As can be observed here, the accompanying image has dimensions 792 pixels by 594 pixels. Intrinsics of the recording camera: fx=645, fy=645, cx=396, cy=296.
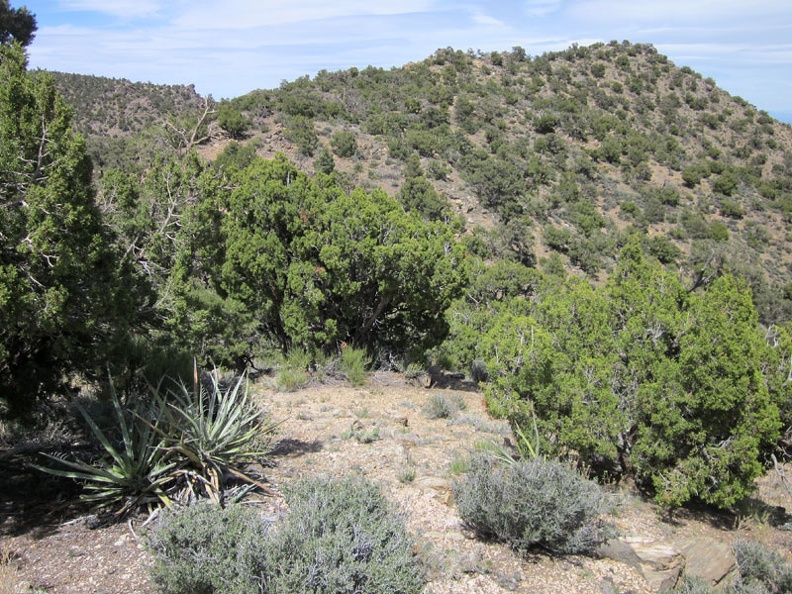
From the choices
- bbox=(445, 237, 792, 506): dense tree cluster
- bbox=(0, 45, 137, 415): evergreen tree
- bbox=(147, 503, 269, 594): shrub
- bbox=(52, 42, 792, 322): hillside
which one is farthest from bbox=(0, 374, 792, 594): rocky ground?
bbox=(52, 42, 792, 322): hillside

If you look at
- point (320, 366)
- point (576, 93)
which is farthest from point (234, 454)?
point (576, 93)

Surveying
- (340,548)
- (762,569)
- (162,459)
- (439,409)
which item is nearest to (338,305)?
(439,409)

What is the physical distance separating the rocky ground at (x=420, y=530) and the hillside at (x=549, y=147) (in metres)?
23.5

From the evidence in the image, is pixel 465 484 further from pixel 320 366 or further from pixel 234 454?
pixel 320 366

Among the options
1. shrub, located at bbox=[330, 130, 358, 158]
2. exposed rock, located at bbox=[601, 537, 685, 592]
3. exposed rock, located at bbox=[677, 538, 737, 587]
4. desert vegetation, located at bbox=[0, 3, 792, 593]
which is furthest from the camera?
shrub, located at bbox=[330, 130, 358, 158]

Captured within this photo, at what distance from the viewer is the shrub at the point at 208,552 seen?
362 centimetres

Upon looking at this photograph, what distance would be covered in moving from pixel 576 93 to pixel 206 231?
5094 centimetres

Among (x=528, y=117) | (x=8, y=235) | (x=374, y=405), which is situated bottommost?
(x=374, y=405)

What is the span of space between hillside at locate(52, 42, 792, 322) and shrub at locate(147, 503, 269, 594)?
89.1 ft

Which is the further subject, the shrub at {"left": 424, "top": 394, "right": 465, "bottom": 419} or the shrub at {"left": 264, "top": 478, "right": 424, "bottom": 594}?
the shrub at {"left": 424, "top": 394, "right": 465, "bottom": 419}

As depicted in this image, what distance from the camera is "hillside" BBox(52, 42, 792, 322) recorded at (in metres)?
34.6

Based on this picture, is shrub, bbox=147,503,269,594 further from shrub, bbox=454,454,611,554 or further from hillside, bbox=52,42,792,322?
hillside, bbox=52,42,792,322

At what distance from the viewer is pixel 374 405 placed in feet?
30.6

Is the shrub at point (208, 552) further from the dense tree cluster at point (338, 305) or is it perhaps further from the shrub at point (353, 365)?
the shrub at point (353, 365)
